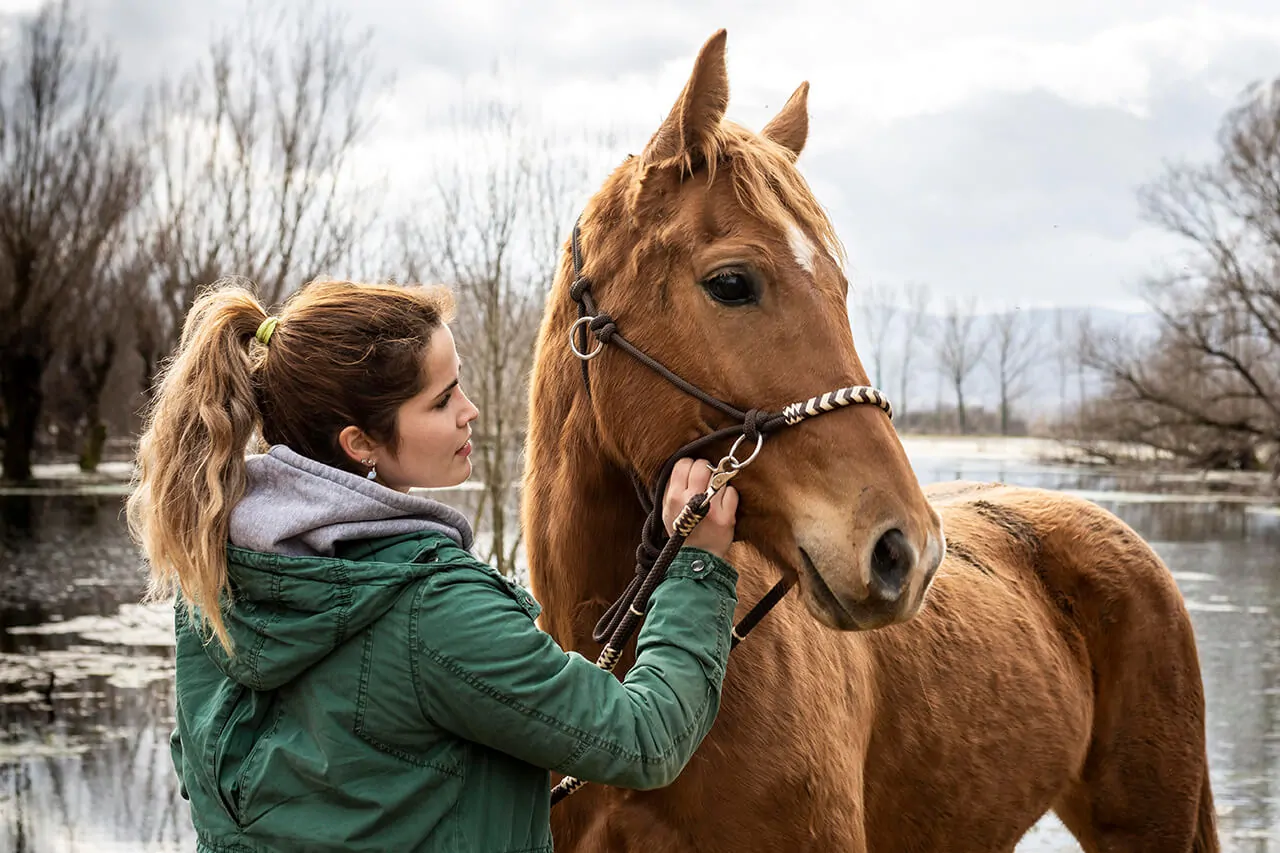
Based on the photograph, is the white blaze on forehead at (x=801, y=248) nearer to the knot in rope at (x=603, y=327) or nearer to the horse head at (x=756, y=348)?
the horse head at (x=756, y=348)

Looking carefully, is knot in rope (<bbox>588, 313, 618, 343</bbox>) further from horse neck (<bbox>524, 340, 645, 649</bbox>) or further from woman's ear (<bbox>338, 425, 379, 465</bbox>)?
woman's ear (<bbox>338, 425, 379, 465</bbox>)

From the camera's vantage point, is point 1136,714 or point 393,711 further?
point 1136,714

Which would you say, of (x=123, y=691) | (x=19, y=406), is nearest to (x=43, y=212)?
(x=19, y=406)

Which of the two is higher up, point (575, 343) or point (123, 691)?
point (575, 343)

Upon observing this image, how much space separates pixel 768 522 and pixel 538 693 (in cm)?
65

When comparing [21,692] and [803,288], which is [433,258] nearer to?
[21,692]

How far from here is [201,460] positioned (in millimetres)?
1673

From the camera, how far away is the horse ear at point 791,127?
103 inches

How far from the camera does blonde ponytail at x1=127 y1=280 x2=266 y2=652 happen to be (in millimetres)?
1619

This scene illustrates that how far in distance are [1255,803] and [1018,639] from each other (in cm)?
410

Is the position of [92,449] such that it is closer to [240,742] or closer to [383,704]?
[240,742]

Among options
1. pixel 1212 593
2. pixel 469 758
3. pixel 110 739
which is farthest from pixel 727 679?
pixel 1212 593

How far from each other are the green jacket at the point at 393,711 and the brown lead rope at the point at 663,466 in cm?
40

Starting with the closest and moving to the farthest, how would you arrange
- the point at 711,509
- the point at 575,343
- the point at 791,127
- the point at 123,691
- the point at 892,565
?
1. the point at 892,565
2. the point at 711,509
3. the point at 575,343
4. the point at 791,127
5. the point at 123,691
